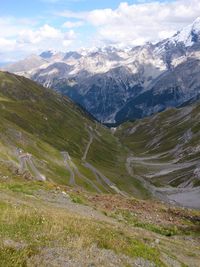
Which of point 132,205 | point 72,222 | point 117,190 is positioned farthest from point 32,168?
A: point 72,222

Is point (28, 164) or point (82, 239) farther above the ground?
point (82, 239)

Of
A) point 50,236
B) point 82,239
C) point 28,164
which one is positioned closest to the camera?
point 50,236

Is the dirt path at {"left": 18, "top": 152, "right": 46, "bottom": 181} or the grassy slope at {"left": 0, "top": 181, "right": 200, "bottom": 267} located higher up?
the grassy slope at {"left": 0, "top": 181, "right": 200, "bottom": 267}

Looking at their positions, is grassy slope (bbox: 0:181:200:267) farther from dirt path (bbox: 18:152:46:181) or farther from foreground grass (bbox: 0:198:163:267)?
dirt path (bbox: 18:152:46:181)

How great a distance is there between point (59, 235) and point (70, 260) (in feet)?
10.8

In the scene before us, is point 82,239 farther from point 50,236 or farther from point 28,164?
point 28,164

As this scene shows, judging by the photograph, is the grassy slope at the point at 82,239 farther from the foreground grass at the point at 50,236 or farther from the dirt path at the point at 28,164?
the dirt path at the point at 28,164

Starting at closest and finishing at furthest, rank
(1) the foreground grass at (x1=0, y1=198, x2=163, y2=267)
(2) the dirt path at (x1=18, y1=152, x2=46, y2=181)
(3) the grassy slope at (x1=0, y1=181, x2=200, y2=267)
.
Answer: (3) the grassy slope at (x1=0, y1=181, x2=200, y2=267) < (1) the foreground grass at (x1=0, y1=198, x2=163, y2=267) < (2) the dirt path at (x1=18, y1=152, x2=46, y2=181)

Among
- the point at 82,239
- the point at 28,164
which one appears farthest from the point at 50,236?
the point at 28,164

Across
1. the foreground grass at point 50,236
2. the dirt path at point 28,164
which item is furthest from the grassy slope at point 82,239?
the dirt path at point 28,164

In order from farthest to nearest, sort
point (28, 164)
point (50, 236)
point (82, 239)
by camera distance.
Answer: point (28, 164)
point (82, 239)
point (50, 236)

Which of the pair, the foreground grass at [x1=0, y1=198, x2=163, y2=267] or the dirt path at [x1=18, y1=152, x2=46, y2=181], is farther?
the dirt path at [x1=18, y1=152, x2=46, y2=181]

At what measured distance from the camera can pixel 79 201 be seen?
45.9 metres

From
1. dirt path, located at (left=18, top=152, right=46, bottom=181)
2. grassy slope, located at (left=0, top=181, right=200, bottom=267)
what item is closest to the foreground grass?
grassy slope, located at (left=0, top=181, right=200, bottom=267)
